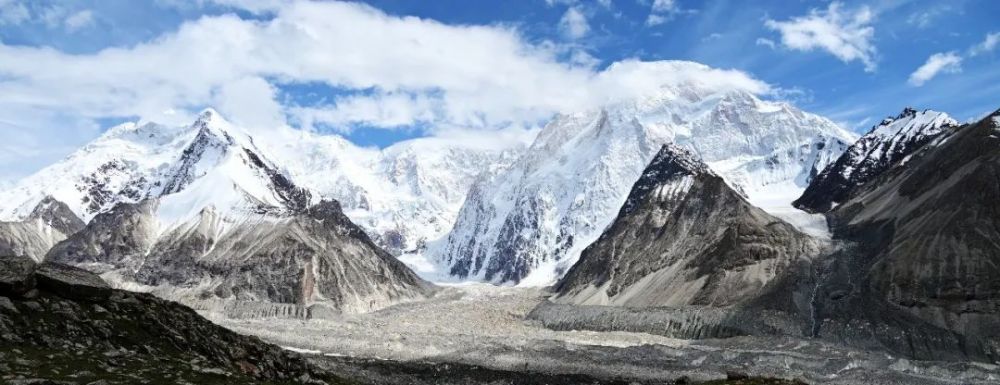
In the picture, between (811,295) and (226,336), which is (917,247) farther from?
(226,336)

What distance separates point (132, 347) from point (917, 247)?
144167mm

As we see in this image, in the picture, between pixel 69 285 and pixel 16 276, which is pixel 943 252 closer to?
pixel 69 285

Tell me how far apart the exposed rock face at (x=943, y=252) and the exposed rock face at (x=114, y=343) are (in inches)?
4192

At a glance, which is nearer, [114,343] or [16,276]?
[16,276]

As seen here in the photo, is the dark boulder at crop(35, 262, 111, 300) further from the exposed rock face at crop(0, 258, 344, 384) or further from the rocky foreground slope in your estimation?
the rocky foreground slope

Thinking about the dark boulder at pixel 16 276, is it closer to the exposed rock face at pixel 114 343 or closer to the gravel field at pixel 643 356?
the exposed rock face at pixel 114 343

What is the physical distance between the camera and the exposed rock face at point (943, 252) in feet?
442

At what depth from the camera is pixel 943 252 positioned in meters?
148

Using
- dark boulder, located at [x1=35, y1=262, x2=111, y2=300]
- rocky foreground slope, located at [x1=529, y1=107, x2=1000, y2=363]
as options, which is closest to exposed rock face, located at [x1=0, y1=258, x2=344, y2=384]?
dark boulder, located at [x1=35, y1=262, x2=111, y2=300]

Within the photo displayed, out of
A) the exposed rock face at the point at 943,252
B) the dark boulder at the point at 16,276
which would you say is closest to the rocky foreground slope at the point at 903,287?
the exposed rock face at the point at 943,252

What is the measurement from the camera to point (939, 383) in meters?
96.4

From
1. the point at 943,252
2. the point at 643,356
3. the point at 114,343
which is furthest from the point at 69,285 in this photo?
the point at 943,252

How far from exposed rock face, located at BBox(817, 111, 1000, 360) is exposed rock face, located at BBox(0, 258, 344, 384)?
106 meters

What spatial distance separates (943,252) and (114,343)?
464ft
